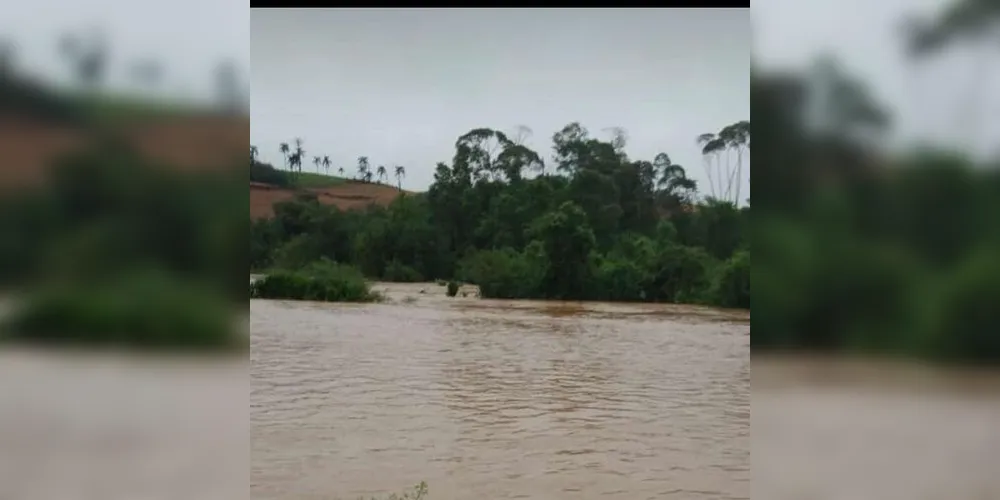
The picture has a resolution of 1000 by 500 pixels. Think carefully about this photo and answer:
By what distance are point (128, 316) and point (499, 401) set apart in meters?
2.04

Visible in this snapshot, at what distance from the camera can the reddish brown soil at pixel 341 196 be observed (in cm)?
345

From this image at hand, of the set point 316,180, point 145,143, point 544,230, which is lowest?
point 544,230

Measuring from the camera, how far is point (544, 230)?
355 cm

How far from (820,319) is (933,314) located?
26 cm

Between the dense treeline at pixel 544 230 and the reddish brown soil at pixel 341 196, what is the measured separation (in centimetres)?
4

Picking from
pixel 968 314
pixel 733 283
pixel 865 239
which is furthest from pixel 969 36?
pixel 733 283

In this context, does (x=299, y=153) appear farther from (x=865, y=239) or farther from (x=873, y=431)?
(x=873, y=431)

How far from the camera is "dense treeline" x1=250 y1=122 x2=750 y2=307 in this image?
11.2 ft

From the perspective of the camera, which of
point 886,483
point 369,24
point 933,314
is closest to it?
point 933,314

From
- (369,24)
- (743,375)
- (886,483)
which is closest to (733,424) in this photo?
(743,375)

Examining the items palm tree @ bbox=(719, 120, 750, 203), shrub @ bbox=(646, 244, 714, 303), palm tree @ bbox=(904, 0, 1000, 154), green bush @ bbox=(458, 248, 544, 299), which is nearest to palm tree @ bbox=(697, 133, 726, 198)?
palm tree @ bbox=(719, 120, 750, 203)

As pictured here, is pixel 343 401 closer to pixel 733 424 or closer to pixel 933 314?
pixel 733 424

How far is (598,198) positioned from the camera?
138 inches

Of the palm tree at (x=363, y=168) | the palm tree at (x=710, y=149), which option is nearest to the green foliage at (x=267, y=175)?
the palm tree at (x=363, y=168)
